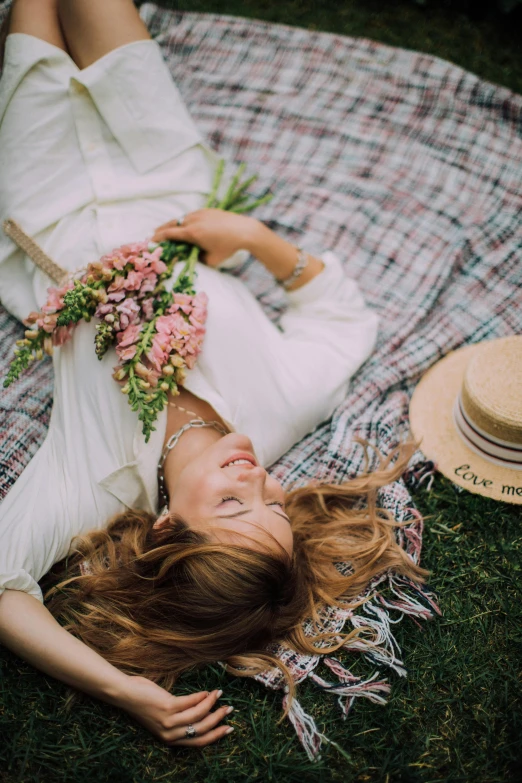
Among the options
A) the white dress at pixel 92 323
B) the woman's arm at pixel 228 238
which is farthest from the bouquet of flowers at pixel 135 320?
the woman's arm at pixel 228 238

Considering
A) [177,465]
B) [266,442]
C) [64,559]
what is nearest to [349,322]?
[266,442]

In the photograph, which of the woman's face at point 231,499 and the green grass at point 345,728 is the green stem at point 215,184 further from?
the green grass at point 345,728

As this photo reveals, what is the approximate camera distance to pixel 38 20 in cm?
319

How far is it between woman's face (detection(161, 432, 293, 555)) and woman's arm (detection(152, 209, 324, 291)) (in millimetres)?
1203

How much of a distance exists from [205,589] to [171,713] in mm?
458

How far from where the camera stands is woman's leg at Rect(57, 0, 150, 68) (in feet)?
10.3

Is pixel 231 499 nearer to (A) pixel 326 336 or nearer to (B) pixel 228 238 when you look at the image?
(A) pixel 326 336

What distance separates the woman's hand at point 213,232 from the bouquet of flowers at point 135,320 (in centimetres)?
23

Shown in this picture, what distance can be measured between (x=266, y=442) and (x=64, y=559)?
111cm

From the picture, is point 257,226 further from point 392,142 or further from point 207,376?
point 392,142

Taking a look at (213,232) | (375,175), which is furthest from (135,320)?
(375,175)

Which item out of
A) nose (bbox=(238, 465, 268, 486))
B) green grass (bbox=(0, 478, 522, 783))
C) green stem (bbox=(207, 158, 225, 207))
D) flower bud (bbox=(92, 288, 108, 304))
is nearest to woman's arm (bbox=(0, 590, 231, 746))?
green grass (bbox=(0, 478, 522, 783))

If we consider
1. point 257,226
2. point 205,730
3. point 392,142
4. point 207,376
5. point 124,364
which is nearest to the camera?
point 205,730

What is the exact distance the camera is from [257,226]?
3.35 metres
